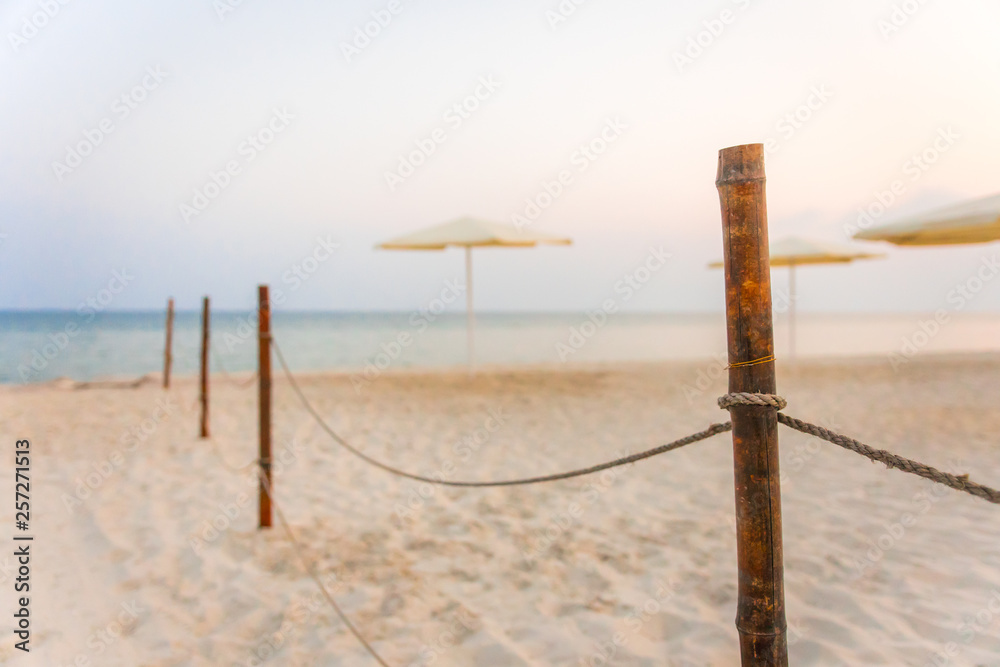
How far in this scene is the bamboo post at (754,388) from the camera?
1.36m

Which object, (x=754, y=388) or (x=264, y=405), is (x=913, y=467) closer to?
(x=754, y=388)

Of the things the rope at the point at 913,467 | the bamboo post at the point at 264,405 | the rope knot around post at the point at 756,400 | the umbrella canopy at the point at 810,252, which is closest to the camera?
the rope at the point at 913,467

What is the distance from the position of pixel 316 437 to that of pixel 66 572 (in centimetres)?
275

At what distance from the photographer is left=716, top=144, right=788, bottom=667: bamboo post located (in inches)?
53.6

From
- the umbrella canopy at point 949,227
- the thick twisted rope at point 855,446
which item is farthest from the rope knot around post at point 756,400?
the umbrella canopy at point 949,227

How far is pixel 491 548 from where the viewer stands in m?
3.20

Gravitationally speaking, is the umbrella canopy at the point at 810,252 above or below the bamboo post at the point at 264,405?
above

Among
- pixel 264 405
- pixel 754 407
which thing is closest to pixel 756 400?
pixel 754 407

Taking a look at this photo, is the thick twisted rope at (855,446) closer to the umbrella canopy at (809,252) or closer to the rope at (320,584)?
the rope at (320,584)

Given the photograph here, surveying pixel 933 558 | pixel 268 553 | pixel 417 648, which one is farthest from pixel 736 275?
pixel 268 553

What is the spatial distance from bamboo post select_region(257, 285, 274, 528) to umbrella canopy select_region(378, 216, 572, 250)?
15.2ft

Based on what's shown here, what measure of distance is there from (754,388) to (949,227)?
426 cm

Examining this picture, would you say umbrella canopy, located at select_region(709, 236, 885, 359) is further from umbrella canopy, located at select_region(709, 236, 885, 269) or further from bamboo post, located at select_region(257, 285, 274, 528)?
A: bamboo post, located at select_region(257, 285, 274, 528)

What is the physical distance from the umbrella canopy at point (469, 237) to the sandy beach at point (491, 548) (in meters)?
2.77
